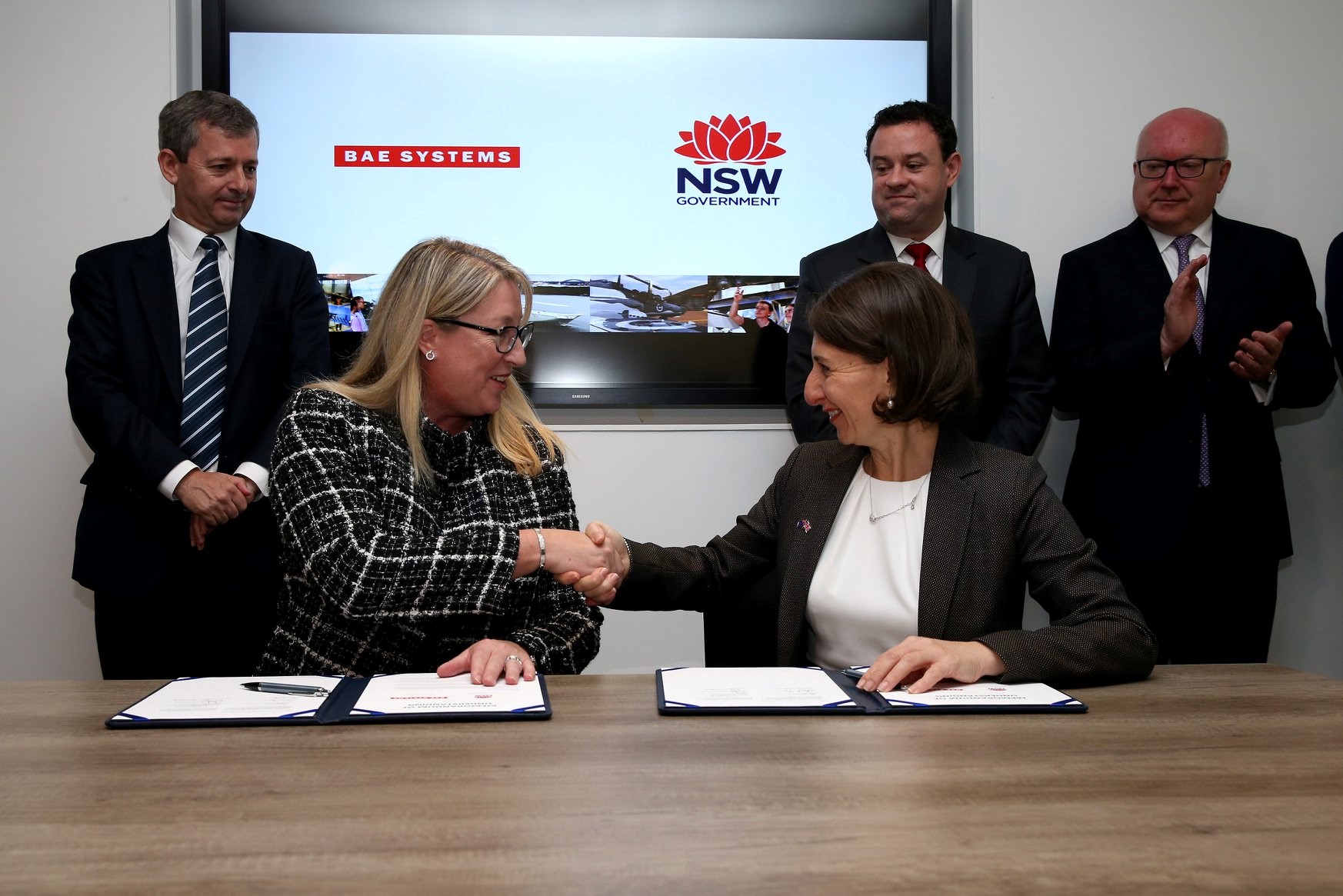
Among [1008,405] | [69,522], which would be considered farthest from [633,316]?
[69,522]

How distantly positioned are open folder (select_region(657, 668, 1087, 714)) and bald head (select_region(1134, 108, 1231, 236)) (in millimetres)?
2343

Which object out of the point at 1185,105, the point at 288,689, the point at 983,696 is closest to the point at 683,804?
the point at 983,696

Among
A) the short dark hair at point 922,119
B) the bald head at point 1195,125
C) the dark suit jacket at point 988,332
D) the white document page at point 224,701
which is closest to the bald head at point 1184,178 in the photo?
the bald head at point 1195,125

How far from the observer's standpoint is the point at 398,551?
1.93 meters

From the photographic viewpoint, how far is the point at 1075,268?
3.52 metres

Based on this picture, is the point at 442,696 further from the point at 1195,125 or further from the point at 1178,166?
the point at 1195,125

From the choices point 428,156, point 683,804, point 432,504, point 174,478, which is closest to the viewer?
point 683,804

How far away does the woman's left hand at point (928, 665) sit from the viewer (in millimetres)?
1676

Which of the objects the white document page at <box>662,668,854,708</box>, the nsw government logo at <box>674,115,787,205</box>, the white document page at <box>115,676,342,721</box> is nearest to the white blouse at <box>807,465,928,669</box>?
the white document page at <box>662,668,854,708</box>

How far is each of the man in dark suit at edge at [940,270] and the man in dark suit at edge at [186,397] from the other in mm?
1462

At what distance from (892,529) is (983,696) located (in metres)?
0.60

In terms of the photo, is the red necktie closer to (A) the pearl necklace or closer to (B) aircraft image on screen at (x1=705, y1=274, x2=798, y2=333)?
(B) aircraft image on screen at (x1=705, y1=274, x2=798, y2=333)

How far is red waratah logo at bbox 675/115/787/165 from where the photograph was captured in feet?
12.8

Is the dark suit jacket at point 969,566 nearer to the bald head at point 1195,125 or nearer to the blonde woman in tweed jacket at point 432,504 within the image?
the blonde woman in tweed jacket at point 432,504
